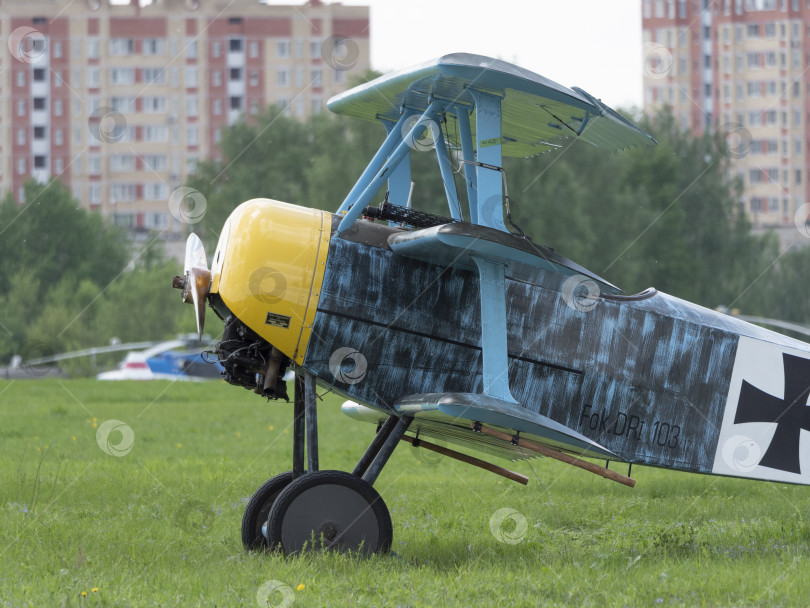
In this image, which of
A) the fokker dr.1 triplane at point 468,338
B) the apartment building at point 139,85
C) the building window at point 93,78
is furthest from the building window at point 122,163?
the fokker dr.1 triplane at point 468,338

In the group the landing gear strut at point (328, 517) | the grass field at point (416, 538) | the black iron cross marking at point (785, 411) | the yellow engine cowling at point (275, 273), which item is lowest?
the grass field at point (416, 538)

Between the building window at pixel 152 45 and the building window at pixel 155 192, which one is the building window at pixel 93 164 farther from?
the building window at pixel 152 45

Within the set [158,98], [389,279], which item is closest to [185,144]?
[158,98]

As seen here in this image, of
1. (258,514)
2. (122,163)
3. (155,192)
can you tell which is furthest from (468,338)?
(122,163)

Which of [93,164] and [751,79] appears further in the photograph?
[751,79]

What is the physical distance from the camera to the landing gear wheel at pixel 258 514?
8906mm

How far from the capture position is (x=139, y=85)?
3841 inches

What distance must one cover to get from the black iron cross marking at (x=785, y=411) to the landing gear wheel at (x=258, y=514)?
409 centimetres

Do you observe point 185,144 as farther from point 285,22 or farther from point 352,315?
point 352,315

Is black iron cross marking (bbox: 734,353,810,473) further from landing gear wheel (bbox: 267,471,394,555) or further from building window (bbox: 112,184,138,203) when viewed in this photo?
building window (bbox: 112,184,138,203)

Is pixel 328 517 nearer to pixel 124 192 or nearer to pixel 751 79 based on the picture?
pixel 124 192

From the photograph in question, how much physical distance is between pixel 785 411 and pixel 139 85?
9481 centimetres

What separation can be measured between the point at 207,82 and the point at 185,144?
647 centimetres

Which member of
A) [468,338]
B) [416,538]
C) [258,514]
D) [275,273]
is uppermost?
[275,273]
